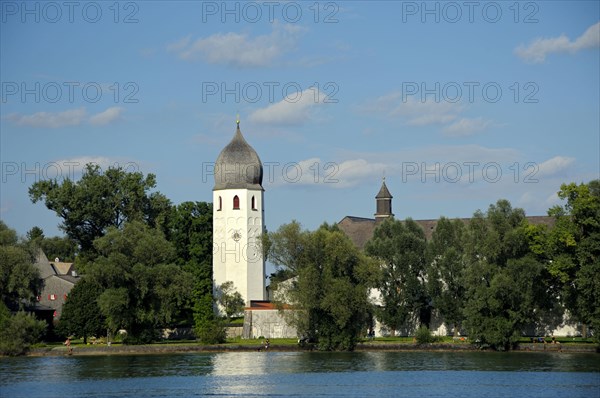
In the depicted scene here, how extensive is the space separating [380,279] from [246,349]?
1012 centimetres

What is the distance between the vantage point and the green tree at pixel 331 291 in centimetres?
7294

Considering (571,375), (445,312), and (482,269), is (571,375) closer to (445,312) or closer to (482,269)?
(482,269)

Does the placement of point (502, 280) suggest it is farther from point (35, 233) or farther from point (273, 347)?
point (35, 233)

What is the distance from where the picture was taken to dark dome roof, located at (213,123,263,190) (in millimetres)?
99312

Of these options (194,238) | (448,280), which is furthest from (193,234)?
(448,280)

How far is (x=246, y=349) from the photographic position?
77250mm

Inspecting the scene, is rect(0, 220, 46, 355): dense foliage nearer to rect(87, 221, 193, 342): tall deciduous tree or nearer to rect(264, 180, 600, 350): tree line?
rect(87, 221, 193, 342): tall deciduous tree

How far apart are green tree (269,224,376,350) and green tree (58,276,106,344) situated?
13325 mm

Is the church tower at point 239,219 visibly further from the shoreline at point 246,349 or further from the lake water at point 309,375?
the lake water at point 309,375

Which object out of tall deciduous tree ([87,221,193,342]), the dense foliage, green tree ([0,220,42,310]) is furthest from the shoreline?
green tree ([0,220,42,310])

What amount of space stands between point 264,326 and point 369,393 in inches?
1481

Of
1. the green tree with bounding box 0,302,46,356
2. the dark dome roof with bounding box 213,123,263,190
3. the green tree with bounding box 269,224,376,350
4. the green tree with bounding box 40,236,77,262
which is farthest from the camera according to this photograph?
the green tree with bounding box 40,236,77,262

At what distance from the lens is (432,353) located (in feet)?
240

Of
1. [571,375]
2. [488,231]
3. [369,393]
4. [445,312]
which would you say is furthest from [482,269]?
[369,393]
